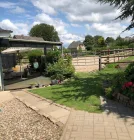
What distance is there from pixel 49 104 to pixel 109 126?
2684 mm

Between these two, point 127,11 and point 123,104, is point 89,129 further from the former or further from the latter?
point 127,11

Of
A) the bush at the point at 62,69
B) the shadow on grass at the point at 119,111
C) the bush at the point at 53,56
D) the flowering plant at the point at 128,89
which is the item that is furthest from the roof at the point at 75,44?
the shadow on grass at the point at 119,111

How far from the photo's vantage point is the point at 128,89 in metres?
6.87

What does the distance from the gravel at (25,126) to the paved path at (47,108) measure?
0.20 m

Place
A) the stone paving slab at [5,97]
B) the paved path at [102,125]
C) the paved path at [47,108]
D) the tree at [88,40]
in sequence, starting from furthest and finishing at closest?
the tree at [88,40] → the stone paving slab at [5,97] → the paved path at [47,108] → the paved path at [102,125]

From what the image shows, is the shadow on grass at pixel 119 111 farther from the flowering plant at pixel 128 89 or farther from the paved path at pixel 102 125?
the flowering plant at pixel 128 89

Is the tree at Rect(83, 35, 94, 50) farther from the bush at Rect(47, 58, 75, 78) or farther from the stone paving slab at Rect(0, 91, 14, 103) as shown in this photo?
the stone paving slab at Rect(0, 91, 14, 103)

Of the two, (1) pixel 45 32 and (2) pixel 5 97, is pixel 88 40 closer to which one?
(1) pixel 45 32

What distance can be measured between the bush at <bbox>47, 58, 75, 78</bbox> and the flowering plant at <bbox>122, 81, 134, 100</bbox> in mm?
6328

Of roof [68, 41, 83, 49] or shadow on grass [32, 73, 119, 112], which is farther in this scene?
roof [68, 41, 83, 49]

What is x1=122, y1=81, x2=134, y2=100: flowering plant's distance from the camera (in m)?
6.57

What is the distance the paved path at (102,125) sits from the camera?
4.60 m

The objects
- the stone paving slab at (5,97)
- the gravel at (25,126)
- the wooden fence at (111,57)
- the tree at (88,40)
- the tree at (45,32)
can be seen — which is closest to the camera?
the gravel at (25,126)

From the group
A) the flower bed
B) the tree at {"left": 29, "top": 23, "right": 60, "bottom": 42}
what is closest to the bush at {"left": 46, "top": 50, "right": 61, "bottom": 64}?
the flower bed
